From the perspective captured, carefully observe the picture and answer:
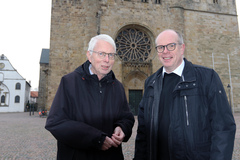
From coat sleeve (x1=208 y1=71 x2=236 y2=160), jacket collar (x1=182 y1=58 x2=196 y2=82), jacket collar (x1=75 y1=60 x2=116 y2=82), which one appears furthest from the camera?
jacket collar (x1=75 y1=60 x2=116 y2=82)

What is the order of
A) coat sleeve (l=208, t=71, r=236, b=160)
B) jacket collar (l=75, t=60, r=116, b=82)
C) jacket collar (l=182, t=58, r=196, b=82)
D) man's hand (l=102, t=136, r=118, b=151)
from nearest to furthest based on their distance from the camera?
coat sleeve (l=208, t=71, r=236, b=160)
man's hand (l=102, t=136, r=118, b=151)
jacket collar (l=182, t=58, r=196, b=82)
jacket collar (l=75, t=60, r=116, b=82)

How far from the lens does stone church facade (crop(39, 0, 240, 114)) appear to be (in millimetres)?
16734

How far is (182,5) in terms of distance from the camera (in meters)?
19.2

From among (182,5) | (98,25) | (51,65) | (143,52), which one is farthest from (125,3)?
(51,65)

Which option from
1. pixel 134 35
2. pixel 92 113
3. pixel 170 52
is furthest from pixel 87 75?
pixel 134 35

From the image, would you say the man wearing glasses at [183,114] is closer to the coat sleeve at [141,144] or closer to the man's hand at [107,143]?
the coat sleeve at [141,144]

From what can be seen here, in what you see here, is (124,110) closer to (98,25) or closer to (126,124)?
(126,124)

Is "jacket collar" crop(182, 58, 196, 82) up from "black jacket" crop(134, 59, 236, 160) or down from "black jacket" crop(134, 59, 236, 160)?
up

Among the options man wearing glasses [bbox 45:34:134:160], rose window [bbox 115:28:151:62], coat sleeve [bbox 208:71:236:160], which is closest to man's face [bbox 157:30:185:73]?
coat sleeve [bbox 208:71:236:160]

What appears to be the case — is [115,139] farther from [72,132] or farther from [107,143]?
[72,132]

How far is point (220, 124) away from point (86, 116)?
1.36 metres

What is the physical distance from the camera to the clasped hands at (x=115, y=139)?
177 centimetres

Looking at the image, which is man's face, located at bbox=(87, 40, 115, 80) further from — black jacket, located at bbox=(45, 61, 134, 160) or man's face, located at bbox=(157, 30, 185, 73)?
man's face, located at bbox=(157, 30, 185, 73)

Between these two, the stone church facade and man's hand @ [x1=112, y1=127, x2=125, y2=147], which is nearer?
man's hand @ [x1=112, y1=127, x2=125, y2=147]
